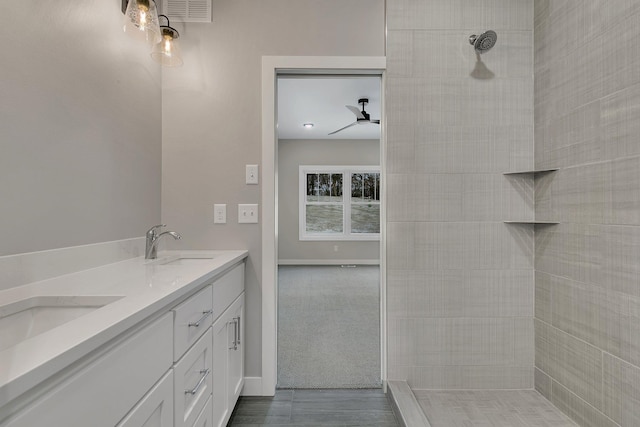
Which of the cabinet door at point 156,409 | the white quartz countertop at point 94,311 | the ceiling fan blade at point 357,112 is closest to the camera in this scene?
the white quartz countertop at point 94,311

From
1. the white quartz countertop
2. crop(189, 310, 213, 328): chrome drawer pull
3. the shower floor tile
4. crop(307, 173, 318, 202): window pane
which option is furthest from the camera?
crop(307, 173, 318, 202): window pane

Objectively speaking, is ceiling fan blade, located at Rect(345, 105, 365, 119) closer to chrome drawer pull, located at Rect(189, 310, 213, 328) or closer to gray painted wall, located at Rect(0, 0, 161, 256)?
gray painted wall, located at Rect(0, 0, 161, 256)

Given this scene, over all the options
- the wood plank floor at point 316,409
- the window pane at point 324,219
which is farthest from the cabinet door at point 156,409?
the window pane at point 324,219

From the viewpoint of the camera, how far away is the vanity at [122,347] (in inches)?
21.9

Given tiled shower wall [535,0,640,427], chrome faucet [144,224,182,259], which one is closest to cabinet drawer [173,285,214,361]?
chrome faucet [144,224,182,259]

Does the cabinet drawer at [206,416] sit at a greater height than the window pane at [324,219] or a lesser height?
lesser

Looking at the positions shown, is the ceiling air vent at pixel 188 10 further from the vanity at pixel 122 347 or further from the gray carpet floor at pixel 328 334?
the gray carpet floor at pixel 328 334

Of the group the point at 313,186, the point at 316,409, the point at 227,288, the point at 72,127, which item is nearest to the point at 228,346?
the point at 227,288

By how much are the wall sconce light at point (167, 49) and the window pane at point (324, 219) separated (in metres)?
5.13

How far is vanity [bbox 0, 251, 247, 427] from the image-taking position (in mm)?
557

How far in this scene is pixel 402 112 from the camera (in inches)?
A: 78.2

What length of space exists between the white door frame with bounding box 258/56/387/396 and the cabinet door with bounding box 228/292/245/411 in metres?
0.14

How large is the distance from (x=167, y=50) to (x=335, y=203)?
527 centimetres

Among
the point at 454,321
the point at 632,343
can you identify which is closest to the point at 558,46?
the point at 632,343
